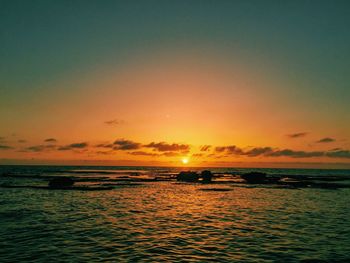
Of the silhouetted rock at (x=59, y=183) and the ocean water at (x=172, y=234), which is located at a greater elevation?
A: the silhouetted rock at (x=59, y=183)

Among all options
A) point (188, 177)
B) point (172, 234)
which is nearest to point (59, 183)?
point (188, 177)

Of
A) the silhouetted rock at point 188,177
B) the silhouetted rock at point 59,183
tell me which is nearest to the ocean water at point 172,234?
the silhouetted rock at point 59,183

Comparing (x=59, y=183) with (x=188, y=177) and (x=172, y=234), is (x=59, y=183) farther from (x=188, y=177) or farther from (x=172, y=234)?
(x=172, y=234)

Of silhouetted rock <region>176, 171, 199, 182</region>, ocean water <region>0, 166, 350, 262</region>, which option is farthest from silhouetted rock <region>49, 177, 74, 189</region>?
silhouetted rock <region>176, 171, 199, 182</region>

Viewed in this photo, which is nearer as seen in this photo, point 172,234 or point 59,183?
point 172,234

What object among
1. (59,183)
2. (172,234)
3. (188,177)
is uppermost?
(59,183)

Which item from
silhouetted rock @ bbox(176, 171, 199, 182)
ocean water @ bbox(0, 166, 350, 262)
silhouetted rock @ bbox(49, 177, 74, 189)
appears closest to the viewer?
ocean water @ bbox(0, 166, 350, 262)

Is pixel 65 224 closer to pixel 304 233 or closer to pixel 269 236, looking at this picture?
pixel 269 236

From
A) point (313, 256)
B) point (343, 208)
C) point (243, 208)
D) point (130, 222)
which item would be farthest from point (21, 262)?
point (343, 208)

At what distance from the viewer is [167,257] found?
55.5ft

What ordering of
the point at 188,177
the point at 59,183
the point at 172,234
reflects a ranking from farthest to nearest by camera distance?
the point at 188,177
the point at 59,183
the point at 172,234

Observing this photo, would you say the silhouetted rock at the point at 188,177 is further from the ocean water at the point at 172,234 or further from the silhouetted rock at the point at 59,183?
the ocean water at the point at 172,234

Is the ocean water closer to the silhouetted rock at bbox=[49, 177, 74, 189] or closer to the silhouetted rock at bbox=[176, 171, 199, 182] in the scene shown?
the silhouetted rock at bbox=[49, 177, 74, 189]

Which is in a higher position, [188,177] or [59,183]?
[59,183]
